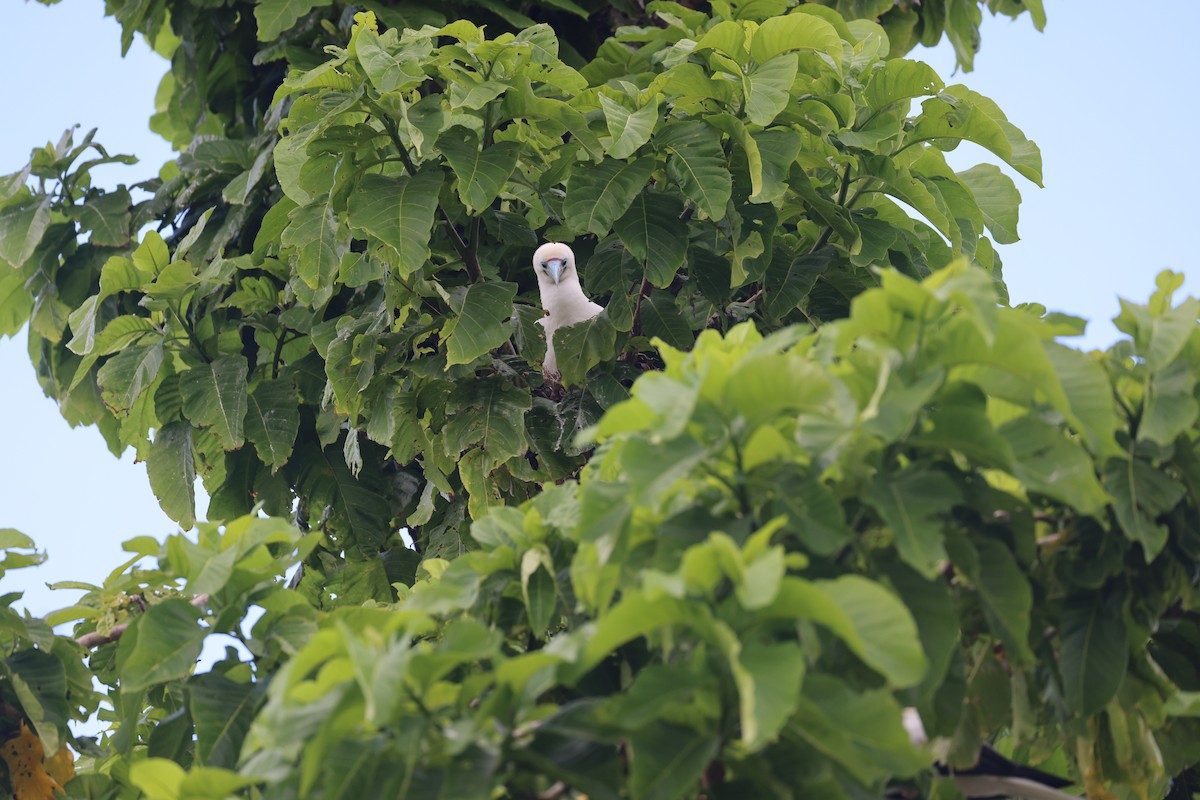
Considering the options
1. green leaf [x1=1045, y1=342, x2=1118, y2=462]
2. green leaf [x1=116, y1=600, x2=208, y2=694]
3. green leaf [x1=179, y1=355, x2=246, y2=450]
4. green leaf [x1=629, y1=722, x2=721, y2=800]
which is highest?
green leaf [x1=1045, y1=342, x2=1118, y2=462]

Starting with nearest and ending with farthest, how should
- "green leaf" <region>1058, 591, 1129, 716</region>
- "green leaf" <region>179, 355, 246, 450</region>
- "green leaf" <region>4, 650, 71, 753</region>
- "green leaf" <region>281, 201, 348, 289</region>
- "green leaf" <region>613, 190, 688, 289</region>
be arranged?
"green leaf" <region>1058, 591, 1129, 716</region>
"green leaf" <region>4, 650, 71, 753</region>
"green leaf" <region>613, 190, 688, 289</region>
"green leaf" <region>281, 201, 348, 289</region>
"green leaf" <region>179, 355, 246, 450</region>

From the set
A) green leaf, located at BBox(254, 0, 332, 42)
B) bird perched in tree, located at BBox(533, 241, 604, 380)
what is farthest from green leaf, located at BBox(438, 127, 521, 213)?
green leaf, located at BBox(254, 0, 332, 42)

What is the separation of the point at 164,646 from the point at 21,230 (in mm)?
3570

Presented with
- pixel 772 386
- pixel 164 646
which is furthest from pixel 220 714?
pixel 772 386

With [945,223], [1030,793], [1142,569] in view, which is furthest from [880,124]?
[1030,793]

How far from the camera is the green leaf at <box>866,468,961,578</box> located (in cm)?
170

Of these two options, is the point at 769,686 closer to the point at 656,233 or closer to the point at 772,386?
the point at 772,386

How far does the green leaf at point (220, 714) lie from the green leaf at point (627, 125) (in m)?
1.77

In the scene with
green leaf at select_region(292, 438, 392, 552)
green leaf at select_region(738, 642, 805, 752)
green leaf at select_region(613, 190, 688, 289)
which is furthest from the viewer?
green leaf at select_region(292, 438, 392, 552)

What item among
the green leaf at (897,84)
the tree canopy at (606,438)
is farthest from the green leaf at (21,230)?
the green leaf at (897,84)

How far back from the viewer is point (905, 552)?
1692 mm

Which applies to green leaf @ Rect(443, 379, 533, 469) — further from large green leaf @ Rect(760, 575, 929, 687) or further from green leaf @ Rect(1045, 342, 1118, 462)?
large green leaf @ Rect(760, 575, 929, 687)

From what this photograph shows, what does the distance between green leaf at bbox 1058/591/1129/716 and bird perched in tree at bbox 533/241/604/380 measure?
2479 millimetres

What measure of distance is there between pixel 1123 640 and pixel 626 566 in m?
0.75
